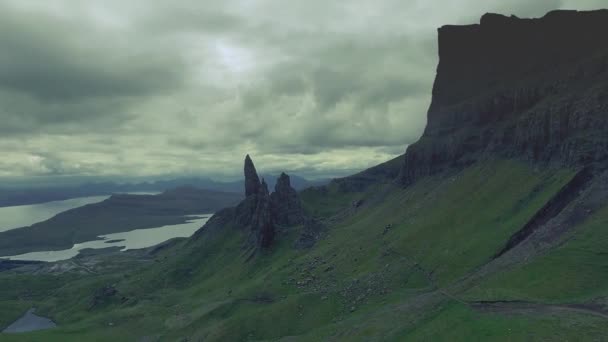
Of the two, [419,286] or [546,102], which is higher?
[546,102]

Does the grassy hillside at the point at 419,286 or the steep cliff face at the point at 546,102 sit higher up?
the steep cliff face at the point at 546,102

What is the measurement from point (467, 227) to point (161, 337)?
10958 centimetres

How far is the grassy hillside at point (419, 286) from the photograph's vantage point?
69.0 m

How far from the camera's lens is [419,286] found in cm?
10631

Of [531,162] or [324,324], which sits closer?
[324,324]

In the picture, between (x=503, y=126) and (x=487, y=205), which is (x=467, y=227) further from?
(x=503, y=126)

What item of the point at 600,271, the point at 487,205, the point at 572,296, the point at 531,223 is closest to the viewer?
the point at 572,296

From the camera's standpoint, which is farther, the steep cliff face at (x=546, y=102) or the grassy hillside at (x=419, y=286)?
the steep cliff face at (x=546, y=102)

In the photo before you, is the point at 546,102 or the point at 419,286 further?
the point at 546,102

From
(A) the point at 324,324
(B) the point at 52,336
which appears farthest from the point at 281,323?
(B) the point at 52,336

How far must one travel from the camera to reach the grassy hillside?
69000 millimetres

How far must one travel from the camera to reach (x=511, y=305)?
228 feet

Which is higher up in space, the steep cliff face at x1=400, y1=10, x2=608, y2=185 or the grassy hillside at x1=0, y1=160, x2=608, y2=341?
the steep cliff face at x1=400, y1=10, x2=608, y2=185

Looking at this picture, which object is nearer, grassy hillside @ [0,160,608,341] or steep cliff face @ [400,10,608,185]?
grassy hillside @ [0,160,608,341]
